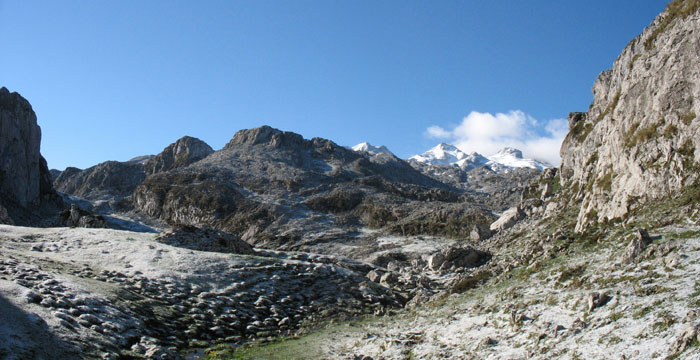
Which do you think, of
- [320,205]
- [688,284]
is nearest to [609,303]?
[688,284]

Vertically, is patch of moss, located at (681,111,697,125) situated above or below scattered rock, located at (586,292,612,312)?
above

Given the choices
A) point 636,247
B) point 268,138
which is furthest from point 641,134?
point 268,138

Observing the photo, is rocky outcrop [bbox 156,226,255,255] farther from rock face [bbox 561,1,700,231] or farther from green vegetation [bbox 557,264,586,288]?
green vegetation [bbox 557,264,586,288]

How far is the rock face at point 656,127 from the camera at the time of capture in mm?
26703

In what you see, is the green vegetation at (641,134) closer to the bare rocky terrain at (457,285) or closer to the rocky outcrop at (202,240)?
the bare rocky terrain at (457,285)

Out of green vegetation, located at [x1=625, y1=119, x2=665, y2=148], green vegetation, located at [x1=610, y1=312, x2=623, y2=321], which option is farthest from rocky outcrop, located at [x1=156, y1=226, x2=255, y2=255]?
green vegetation, located at [x1=610, y1=312, x2=623, y2=321]

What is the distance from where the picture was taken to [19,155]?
115625 millimetres

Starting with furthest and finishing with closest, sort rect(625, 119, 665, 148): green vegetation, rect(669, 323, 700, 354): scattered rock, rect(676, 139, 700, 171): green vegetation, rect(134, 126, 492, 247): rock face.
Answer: rect(134, 126, 492, 247): rock face, rect(625, 119, 665, 148): green vegetation, rect(676, 139, 700, 171): green vegetation, rect(669, 323, 700, 354): scattered rock

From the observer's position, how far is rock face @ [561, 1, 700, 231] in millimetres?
26703

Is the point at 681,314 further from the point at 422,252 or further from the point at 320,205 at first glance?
the point at 320,205

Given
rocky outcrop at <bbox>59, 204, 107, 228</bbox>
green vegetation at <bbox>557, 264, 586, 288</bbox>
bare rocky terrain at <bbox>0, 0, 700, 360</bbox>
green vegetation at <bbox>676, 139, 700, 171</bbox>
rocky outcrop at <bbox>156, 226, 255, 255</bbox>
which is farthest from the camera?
rocky outcrop at <bbox>59, 204, 107, 228</bbox>

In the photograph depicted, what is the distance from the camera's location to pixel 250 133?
19362cm

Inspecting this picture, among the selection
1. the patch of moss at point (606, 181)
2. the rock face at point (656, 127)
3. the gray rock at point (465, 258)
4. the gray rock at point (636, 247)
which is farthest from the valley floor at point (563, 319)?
the gray rock at point (465, 258)

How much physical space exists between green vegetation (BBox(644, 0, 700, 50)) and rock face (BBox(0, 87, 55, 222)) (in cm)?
12603
